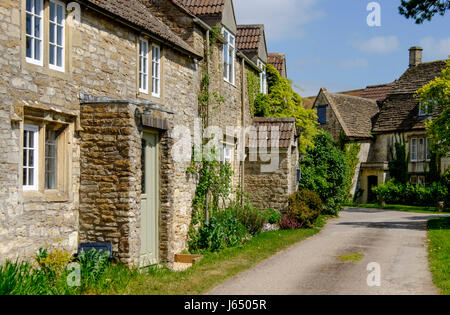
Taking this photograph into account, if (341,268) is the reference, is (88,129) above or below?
above

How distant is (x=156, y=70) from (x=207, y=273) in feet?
18.7

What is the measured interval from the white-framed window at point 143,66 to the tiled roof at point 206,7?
528cm

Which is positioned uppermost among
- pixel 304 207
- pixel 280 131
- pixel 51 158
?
pixel 280 131

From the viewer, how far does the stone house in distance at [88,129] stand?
29.3 ft

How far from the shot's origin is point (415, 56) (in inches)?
1722

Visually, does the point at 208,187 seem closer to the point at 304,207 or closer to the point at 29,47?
the point at 304,207

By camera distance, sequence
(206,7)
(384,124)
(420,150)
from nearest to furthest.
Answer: (206,7), (420,150), (384,124)

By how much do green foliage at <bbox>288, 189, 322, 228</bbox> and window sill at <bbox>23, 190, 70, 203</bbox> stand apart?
39.4 feet

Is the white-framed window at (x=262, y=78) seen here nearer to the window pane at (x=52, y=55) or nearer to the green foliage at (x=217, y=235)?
the green foliage at (x=217, y=235)

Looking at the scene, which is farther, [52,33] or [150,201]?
[150,201]

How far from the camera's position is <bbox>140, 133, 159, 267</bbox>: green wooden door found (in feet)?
40.8

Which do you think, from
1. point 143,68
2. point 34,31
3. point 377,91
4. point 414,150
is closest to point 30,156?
point 34,31

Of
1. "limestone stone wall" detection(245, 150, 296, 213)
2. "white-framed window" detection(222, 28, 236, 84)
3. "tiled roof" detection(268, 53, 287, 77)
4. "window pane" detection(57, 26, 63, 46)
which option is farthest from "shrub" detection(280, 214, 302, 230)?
"window pane" detection(57, 26, 63, 46)

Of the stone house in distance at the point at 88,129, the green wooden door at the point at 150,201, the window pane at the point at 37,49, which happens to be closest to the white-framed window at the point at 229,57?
the stone house in distance at the point at 88,129
